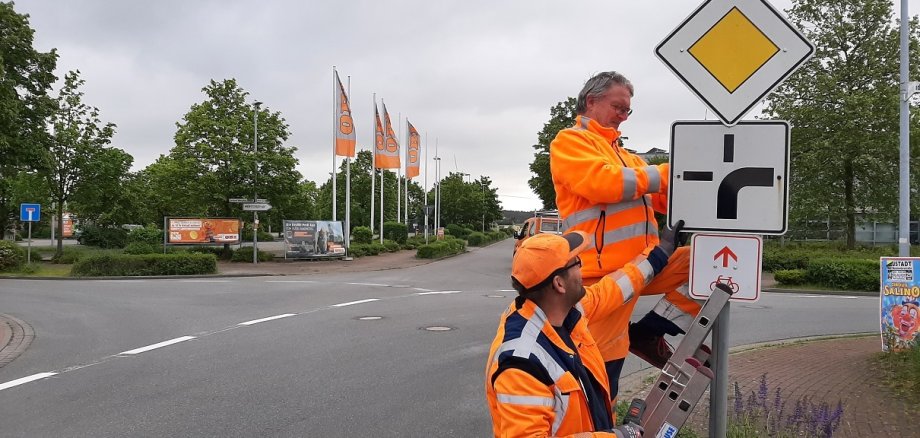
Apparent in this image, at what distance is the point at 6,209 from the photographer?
3922 centimetres

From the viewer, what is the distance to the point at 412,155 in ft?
135

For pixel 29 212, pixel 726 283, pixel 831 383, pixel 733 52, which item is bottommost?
pixel 831 383

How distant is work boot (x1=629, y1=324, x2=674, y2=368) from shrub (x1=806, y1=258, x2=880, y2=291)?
60.9 ft

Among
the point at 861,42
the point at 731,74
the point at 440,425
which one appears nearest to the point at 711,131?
the point at 731,74

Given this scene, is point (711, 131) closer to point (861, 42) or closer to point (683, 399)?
point (683, 399)

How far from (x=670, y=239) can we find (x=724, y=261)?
243 mm

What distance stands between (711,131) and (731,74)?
313 millimetres

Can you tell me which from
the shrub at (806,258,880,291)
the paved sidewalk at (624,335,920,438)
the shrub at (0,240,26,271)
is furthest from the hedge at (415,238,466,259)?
the paved sidewalk at (624,335,920,438)

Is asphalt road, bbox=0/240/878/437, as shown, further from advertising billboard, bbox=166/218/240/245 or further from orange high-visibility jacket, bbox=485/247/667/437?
advertising billboard, bbox=166/218/240/245

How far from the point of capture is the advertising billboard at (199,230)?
91.7 feet

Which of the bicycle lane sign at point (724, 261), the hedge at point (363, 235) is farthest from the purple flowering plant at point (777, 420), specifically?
the hedge at point (363, 235)

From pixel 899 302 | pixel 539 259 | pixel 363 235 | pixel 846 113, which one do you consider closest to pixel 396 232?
pixel 363 235

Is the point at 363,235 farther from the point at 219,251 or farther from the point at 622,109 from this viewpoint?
the point at 622,109

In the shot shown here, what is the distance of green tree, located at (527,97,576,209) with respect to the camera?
34.3 metres
